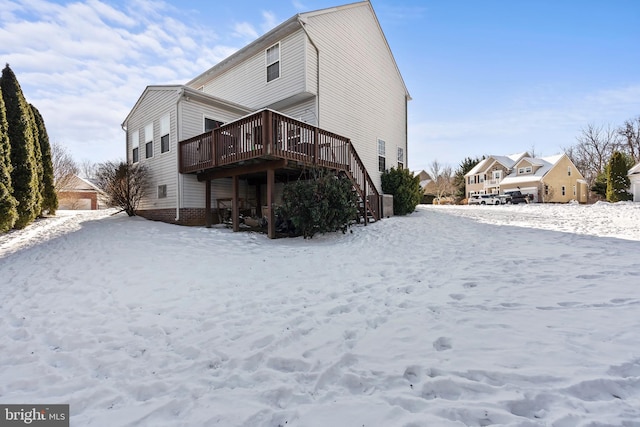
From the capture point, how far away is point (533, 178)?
1328 inches

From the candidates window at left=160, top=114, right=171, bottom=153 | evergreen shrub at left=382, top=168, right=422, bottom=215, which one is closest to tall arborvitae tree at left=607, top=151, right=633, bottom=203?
evergreen shrub at left=382, top=168, right=422, bottom=215

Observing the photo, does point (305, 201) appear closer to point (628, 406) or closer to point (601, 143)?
point (628, 406)

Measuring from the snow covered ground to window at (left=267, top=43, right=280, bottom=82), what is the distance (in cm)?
900

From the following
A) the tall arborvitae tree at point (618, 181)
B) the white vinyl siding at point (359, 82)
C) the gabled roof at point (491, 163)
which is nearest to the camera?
the white vinyl siding at point (359, 82)

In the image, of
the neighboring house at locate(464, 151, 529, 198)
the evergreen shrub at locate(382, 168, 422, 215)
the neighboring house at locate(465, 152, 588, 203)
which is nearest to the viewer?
the evergreen shrub at locate(382, 168, 422, 215)

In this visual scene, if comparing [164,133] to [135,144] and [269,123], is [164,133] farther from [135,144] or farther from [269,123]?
[269,123]

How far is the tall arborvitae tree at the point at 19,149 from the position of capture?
1045cm

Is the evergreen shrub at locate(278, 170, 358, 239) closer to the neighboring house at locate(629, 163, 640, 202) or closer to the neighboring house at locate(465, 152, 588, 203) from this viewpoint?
the neighboring house at locate(629, 163, 640, 202)

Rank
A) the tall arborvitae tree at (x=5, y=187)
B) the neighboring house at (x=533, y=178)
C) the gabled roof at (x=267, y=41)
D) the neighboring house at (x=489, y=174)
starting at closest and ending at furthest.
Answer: the tall arborvitae tree at (x=5, y=187)
the gabled roof at (x=267, y=41)
the neighboring house at (x=533, y=178)
the neighboring house at (x=489, y=174)

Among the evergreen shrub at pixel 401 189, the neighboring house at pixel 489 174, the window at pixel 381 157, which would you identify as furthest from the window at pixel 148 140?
the neighboring house at pixel 489 174

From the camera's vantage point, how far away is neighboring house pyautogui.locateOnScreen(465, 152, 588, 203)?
33.3 metres

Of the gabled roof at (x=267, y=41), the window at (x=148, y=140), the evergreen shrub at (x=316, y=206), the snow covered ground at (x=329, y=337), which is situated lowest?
the snow covered ground at (x=329, y=337)

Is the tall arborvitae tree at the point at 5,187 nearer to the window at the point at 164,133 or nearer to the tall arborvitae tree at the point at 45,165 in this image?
the window at the point at 164,133

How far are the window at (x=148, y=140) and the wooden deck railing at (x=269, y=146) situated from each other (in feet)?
8.80
